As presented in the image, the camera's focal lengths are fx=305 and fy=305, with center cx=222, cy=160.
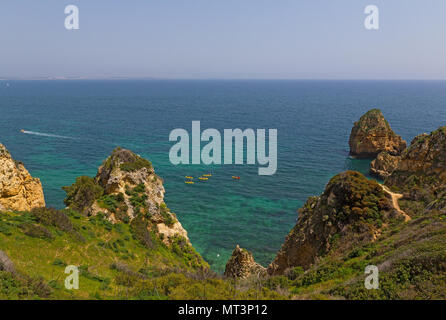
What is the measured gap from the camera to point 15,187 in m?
25.7

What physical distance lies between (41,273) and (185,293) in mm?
9409

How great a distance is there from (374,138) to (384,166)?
14.3 meters

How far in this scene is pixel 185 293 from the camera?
1323cm

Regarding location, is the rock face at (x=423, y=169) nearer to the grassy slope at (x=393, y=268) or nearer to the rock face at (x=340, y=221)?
the rock face at (x=340, y=221)

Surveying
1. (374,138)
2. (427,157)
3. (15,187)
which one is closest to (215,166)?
(374,138)

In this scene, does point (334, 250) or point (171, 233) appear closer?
point (334, 250)

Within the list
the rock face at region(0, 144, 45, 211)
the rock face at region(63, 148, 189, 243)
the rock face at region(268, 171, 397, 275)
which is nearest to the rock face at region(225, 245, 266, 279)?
the rock face at region(268, 171, 397, 275)

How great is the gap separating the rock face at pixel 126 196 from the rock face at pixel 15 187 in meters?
3.37

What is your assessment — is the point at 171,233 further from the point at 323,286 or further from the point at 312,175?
the point at 312,175

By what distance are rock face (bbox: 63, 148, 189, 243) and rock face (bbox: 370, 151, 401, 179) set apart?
43.8 m

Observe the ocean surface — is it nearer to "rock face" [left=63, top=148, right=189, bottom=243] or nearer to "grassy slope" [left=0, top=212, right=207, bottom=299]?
"rock face" [left=63, top=148, right=189, bottom=243]

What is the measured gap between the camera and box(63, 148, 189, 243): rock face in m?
28.3

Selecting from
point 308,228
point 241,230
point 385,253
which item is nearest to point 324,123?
point 241,230

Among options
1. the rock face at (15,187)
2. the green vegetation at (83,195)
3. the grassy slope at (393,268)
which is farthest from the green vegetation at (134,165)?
the grassy slope at (393,268)
